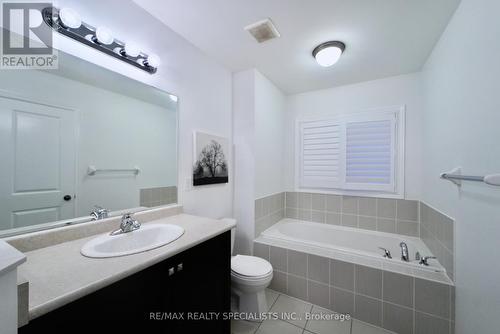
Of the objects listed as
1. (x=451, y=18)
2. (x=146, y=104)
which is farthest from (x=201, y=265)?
(x=451, y=18)

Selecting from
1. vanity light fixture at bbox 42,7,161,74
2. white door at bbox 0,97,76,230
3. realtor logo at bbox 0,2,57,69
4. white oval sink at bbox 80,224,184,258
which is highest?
vanity light fixture at bbox 42,7,161,74

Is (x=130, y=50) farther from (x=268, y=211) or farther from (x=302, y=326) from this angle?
(x=302, y=326)

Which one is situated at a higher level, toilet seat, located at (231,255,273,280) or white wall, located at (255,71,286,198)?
white wall, located at (255,71,286,198)

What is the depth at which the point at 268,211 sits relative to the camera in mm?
2428

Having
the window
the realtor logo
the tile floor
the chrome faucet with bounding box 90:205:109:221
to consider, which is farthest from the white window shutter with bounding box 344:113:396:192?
the realtor logo

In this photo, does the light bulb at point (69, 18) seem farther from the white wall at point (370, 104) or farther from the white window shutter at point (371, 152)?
the white window shutter at point (371, 152)

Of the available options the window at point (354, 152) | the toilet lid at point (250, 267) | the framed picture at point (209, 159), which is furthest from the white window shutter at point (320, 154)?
the toilet lid at point (250, 267)

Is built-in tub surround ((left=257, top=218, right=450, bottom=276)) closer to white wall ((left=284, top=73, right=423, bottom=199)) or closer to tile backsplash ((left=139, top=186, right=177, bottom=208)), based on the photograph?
white wall ((left=284, top=73, right=423, bottom=199))

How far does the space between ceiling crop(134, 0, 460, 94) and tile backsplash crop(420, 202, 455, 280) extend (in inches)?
57.1

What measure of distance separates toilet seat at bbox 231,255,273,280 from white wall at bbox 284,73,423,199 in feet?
4.41

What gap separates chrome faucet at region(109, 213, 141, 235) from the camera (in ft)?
3.81

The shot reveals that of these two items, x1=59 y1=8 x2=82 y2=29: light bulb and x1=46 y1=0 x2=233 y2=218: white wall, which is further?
x1=46 y1=0 x2=233 y2=218: white wall

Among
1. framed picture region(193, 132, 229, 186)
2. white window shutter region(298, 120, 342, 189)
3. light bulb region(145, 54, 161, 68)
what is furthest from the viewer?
white window shutter region(298, 120, 342, 189)

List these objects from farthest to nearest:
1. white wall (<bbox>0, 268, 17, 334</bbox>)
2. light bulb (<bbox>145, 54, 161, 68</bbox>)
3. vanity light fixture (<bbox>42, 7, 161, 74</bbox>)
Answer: light bulb (<bbox>145, 54, 161, 68</bbox>), vanity light fixture (<bbox>42, 7, 161, 74</bbox>), white wall (<bbox>0, 268, 17, 334</bbox>)
